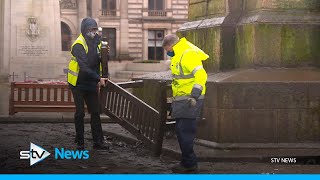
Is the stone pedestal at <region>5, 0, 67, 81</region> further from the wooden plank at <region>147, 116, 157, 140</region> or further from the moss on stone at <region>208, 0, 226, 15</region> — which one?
the wooden plank at <region>147, 116, 157, 140</region>

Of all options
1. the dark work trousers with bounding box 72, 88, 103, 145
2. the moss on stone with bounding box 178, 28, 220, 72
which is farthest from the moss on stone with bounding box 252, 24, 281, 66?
the dark work trousers with bounding box 72, 88, 103, 145

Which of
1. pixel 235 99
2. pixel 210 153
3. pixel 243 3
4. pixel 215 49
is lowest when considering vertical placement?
pixel 210 153

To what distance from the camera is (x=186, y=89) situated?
451 centimetres

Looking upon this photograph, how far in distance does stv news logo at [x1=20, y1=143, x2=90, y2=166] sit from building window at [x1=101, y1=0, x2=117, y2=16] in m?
32.0

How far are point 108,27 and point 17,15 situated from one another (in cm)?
2098

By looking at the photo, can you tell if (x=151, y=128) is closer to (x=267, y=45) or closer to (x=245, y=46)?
(x=245, y=46)

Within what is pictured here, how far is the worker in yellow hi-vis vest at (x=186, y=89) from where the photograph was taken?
14.6 feet

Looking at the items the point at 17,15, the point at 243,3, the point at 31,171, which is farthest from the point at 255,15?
the point at 17,15

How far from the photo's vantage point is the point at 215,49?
588 centimetres

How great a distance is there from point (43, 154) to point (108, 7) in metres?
32.3

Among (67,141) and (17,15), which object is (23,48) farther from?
(67,141)

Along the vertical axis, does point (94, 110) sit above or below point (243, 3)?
below

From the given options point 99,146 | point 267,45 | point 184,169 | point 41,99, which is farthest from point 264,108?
point 41,99

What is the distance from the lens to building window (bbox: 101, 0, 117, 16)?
117 feet
